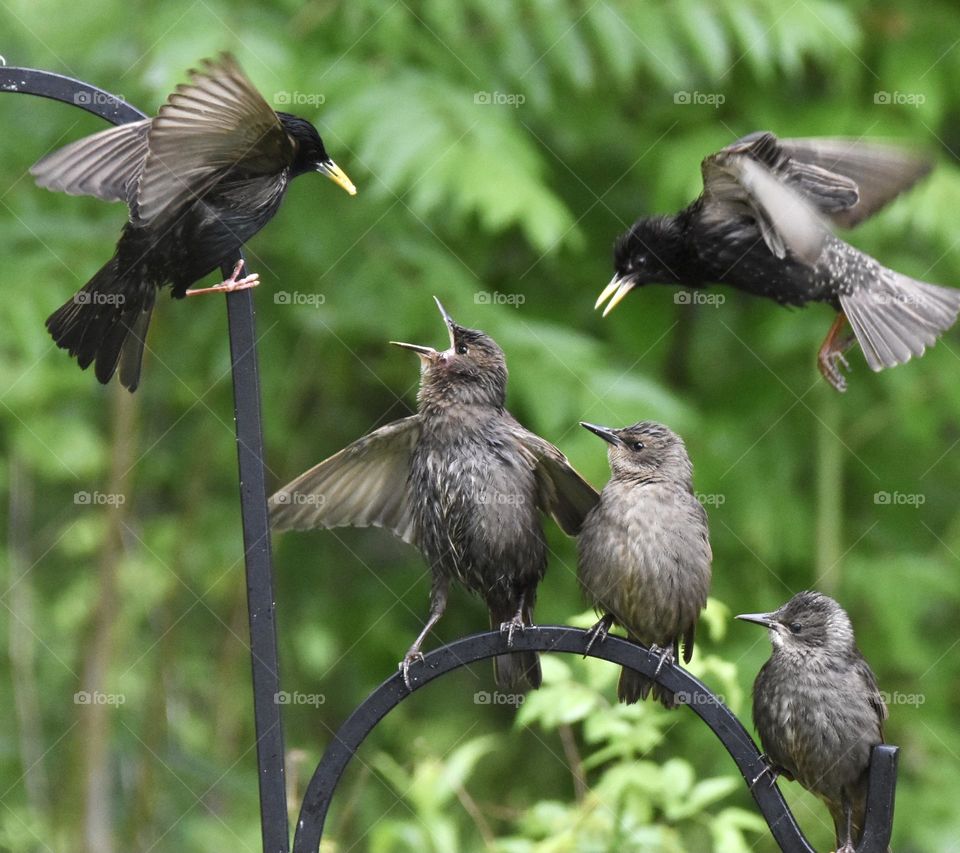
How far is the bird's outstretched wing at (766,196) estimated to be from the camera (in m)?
2.95

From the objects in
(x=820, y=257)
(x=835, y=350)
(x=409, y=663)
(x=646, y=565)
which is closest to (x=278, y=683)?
(x=409, y=663)

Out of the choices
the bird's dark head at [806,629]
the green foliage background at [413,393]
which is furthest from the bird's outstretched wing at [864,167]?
the bird's dark head at [806,629]

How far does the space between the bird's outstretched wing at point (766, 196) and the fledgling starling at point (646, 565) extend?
58 cm

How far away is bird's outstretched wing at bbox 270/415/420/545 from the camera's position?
110 inches

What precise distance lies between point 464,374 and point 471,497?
0.34 metres

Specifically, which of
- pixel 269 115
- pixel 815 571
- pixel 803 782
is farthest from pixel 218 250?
pixel 815 571

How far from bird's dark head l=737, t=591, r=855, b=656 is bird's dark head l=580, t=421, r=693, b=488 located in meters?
0.39

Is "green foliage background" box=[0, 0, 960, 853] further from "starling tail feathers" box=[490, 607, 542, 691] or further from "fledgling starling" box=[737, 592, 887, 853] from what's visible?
"fledgling starling" box=[737, 592, 887, 853]

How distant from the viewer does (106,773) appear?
→ 17.8 feet

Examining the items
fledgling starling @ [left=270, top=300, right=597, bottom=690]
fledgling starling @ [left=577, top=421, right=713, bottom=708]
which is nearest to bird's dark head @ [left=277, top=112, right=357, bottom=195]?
fledgling starling @ [left=270, top=300, right=597, bottom=690]

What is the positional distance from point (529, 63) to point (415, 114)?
0.53m

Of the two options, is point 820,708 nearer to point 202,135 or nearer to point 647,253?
point 647,253

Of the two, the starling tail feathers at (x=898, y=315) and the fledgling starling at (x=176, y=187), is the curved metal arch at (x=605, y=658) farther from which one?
the starling tail feathers at (x=898, y=315)

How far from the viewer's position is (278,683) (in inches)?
95.0
